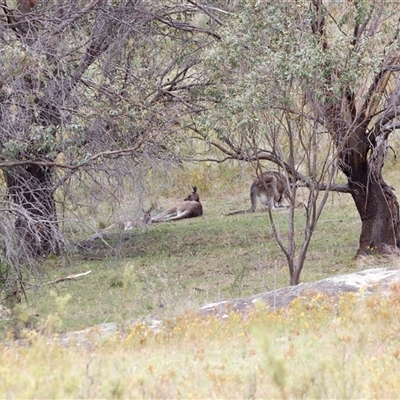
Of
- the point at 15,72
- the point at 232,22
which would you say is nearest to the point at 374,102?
the point at 232,22

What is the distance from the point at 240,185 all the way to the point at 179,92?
11.8 m

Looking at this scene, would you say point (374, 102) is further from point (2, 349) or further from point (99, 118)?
point (2, 349)

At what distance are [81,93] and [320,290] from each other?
23.3 ft

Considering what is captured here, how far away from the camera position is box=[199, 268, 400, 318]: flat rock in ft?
33.3

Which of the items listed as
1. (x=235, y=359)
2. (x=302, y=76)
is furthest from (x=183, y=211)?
(x=235, y=359)

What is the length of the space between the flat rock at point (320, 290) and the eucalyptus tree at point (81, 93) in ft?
10.1

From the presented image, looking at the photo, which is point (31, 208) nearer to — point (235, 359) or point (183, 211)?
point (235, 359)

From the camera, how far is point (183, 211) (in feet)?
87.5

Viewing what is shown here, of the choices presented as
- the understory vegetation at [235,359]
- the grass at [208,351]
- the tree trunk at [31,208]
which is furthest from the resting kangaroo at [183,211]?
the understory vegetation at [235,359]

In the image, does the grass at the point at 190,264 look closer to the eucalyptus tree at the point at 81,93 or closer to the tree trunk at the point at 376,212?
the tree trunk at the point at 376,212

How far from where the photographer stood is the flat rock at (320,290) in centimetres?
1016

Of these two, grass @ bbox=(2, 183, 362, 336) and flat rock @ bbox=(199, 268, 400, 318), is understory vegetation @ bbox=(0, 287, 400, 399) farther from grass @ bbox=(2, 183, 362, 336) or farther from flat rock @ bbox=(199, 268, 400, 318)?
grass @ bbox=(2, 183, 362, 336)

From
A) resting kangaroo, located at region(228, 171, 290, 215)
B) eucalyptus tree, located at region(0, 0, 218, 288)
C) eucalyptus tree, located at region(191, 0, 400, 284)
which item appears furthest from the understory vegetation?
resting kangaroo, located at region(228, 171, 290, 215)

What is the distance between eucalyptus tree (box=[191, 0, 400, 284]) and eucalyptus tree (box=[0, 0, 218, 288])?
1.61 meters
